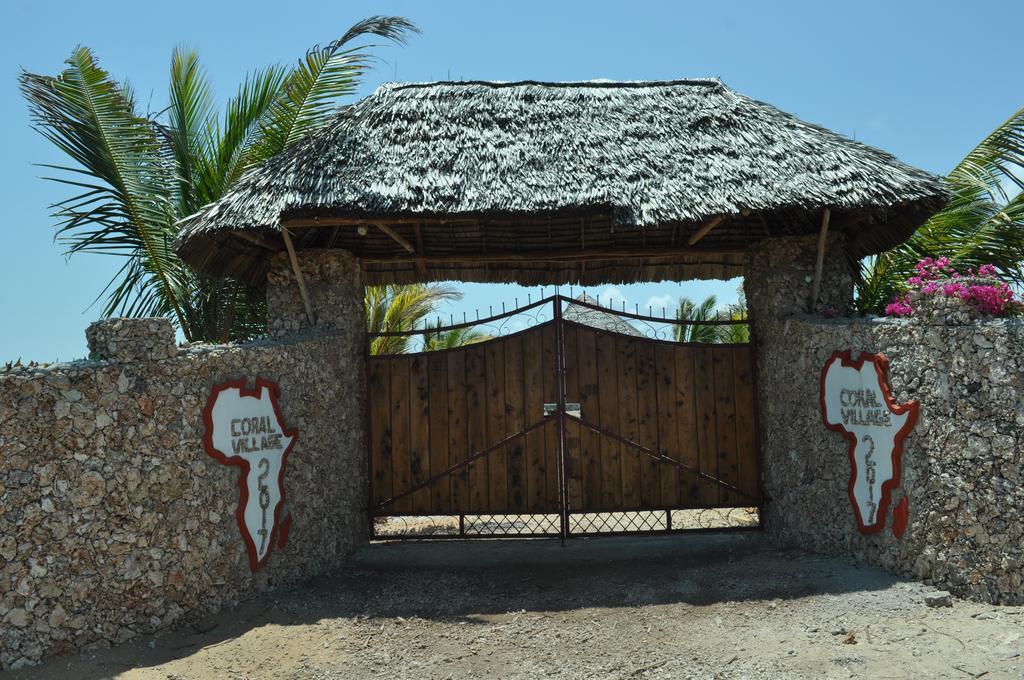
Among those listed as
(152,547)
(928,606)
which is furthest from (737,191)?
(152,547)

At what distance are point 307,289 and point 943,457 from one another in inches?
217

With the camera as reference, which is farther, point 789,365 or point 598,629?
point 789,365

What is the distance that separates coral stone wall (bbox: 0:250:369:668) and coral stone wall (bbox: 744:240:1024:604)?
4.54 metres

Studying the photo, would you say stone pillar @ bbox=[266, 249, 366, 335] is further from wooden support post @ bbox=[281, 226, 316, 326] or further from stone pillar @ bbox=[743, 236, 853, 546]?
stone pillar @ bbox=[743, 236, 853, 546]

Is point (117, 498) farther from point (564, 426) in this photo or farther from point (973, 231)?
point (973, 231)

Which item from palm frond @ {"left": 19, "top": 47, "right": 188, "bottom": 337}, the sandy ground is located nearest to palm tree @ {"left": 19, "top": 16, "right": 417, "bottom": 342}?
palm frond @ {"left": 19, "top": 47, "right": 188, "bottom": 337}

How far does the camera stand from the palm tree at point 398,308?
1256cm

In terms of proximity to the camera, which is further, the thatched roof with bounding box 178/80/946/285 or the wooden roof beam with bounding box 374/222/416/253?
the wooden roof beam with bounding box 374/222/416/253

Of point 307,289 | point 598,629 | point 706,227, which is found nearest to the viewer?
point 598,629

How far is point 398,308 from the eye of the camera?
42.2ft

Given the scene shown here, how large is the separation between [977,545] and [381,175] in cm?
542

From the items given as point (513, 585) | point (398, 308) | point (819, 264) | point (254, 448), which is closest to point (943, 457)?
point (819, 264)

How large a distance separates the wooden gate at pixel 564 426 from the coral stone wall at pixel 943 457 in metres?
1.13

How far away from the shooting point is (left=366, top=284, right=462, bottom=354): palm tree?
495 inches
